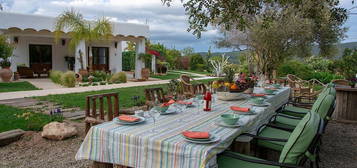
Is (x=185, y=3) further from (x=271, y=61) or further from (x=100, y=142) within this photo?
(x=271, y=61)

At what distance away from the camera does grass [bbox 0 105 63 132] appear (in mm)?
4650

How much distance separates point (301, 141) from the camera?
1.94 meters

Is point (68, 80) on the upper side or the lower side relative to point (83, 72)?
lower

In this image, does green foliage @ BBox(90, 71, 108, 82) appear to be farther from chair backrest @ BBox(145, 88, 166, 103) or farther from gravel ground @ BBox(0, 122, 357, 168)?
gravel ground @ BBox(0, 122, 357, 168)

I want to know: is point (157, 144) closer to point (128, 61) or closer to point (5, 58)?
point (5, 58)

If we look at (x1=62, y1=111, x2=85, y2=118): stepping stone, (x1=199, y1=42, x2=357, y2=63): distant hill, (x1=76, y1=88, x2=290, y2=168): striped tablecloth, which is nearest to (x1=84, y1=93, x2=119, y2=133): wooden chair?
(x1=76, y1=88, x2=290, y2=168): striped tablecloth

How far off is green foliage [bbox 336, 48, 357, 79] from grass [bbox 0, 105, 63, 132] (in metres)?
12.9

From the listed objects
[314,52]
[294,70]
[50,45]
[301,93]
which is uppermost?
[50,45]

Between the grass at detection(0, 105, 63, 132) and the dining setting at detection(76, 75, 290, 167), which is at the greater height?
the dining setting at detection(76, 75, 290, 167)

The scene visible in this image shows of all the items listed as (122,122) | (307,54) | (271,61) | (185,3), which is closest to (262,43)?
(271,61)

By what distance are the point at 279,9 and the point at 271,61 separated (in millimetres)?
1981

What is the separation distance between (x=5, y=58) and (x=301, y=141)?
1206cm

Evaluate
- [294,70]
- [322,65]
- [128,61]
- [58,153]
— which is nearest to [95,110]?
[58,153]

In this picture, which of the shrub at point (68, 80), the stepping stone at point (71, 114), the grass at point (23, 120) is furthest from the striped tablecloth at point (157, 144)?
the shrub at point (68, 80)
